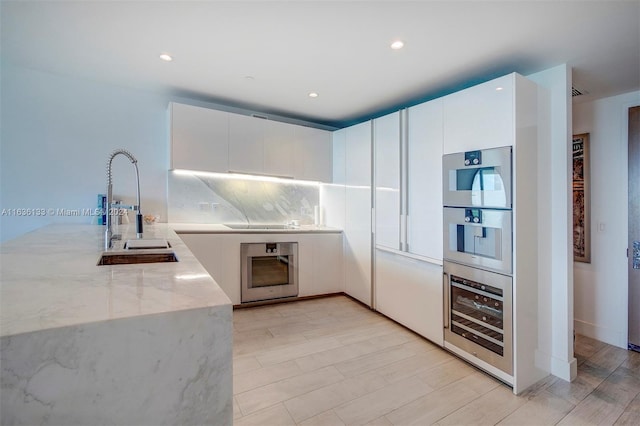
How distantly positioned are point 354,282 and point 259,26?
9.44ft

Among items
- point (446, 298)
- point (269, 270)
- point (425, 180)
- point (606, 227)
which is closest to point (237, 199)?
point (269, 270)

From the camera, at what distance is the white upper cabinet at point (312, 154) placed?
12.6ft

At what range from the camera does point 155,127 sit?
11.0 ft

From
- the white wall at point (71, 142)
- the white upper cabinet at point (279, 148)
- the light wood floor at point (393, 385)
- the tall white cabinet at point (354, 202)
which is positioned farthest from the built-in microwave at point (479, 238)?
the white wall at point (71, 142)

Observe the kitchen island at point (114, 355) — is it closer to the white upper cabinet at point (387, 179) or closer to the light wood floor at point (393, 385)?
the light wood floor at point (393, 385)

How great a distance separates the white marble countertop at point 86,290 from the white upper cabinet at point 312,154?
110 inches

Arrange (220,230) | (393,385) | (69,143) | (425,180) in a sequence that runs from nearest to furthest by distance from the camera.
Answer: (393,385) < (425,180) < (69,143) < (220,230)

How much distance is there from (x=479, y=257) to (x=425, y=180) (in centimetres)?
81

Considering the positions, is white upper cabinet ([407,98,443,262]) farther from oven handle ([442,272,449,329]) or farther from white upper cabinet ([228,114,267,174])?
white upper cabinet ([228,114,267,174])

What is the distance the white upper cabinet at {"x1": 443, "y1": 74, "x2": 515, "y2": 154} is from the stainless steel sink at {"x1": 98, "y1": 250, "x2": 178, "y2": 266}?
2173 mm

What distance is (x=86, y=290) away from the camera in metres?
0.76

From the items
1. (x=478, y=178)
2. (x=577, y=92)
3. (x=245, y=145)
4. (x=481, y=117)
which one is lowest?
(x=478, y=178)

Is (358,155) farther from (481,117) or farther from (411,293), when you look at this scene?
(411,293)

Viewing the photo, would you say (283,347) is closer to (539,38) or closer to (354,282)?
(354,282)
